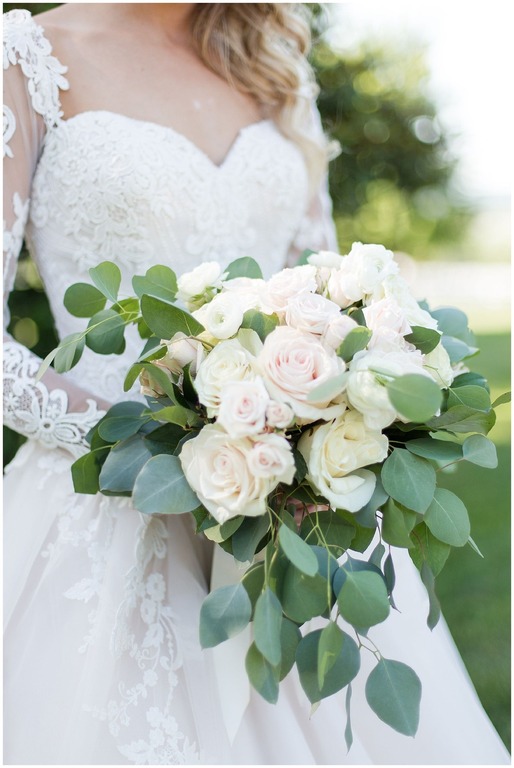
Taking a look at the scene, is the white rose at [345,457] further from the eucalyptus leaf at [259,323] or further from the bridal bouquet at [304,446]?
the eucalyptus leaf at [259,323]

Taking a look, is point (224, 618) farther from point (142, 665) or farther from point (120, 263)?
point (120, 263)

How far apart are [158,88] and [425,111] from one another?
191 inches

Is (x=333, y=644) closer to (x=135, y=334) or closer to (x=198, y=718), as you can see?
(x=198, y=718)

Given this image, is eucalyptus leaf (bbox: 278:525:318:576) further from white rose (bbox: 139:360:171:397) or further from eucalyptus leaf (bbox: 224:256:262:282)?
eucalyptus leaf (bbox: 224:256:262:282)

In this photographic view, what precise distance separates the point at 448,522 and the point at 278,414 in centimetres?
37

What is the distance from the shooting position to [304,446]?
1.24 meters

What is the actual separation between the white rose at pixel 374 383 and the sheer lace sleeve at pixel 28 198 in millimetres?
787

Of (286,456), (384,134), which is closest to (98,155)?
(286,456)

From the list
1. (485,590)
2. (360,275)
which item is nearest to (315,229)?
(360,275)

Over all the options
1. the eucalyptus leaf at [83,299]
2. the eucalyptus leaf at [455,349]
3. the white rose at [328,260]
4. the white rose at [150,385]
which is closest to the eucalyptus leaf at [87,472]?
the white rose at [150,385]

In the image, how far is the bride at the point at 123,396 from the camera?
149 cm

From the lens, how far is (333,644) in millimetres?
1125

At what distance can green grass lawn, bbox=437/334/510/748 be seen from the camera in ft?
10.4

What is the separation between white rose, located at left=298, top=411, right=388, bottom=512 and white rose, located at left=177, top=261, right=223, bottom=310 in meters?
0.39
